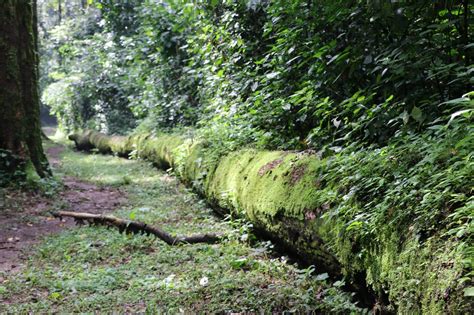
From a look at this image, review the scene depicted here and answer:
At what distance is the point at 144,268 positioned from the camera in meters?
4.77

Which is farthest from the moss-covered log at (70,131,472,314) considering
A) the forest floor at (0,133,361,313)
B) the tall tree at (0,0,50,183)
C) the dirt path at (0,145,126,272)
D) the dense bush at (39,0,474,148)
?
the tall tree at (0,0,50,183)

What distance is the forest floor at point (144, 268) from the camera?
365cm

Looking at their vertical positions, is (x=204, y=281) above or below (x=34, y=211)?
above

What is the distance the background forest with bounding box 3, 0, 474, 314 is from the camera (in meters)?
2.54

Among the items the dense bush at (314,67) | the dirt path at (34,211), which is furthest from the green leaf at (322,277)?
the dirt path at (34,211)

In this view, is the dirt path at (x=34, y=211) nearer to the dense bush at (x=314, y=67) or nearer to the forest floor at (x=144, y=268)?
the forest floor at (x=144, y=268)

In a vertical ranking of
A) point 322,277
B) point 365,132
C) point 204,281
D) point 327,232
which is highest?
point 365,132

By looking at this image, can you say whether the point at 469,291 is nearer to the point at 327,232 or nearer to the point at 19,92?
the point at 327,232

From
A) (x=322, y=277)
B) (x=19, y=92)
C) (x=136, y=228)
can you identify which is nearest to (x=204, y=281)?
(x=322, y=277)

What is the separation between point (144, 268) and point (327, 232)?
218 centimetres

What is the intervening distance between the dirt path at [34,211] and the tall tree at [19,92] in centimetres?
87

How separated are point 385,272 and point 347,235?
0.53 meters

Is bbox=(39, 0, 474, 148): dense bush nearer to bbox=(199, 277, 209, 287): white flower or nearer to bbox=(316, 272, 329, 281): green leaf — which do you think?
bbox=(316, 272, 329, 281): green leaf

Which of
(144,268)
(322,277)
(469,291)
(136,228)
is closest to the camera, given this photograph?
(469,291)
